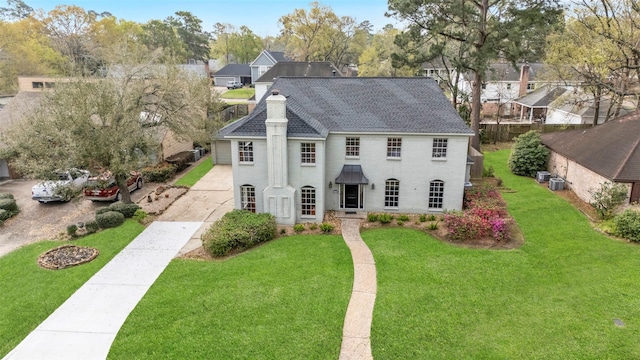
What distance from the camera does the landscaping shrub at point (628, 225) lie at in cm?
1850

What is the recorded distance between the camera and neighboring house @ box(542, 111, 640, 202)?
2106cm

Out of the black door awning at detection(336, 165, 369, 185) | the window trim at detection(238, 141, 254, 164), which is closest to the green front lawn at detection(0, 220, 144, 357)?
the window trim at detection(238, 141, 254, 164)

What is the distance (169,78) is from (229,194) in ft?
29.9

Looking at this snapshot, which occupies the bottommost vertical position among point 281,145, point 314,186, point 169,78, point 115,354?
point 115,354

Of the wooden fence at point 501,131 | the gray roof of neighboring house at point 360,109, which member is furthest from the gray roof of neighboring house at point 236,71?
the gray roof of neighboring house at point 360,109

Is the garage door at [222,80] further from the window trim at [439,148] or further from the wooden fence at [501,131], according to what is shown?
the window trim at [439,148]

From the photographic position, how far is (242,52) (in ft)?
339

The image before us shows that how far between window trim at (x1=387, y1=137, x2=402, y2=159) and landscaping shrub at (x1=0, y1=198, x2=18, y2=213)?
2255 centimetres

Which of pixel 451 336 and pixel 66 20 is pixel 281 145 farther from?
pixel 66 20

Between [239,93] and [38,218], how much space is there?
5512 cm

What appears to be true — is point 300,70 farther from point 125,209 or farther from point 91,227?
point 91,227

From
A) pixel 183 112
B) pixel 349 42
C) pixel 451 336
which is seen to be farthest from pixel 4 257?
pixel 349 42

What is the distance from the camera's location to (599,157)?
77.1 feet

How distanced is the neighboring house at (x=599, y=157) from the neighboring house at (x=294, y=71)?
34.3m
